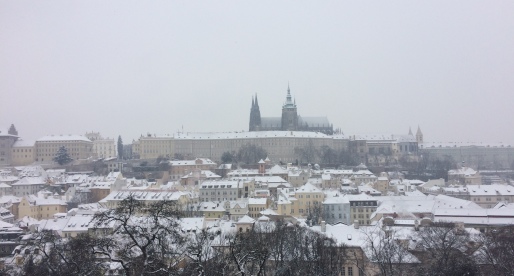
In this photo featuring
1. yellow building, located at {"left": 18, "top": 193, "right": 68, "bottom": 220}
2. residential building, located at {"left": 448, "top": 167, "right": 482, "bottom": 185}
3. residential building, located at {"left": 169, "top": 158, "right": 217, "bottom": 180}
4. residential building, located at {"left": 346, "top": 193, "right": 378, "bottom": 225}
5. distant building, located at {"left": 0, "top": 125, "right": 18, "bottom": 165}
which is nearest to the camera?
residential building, located at {"left": 346, "top": 193, "right": 378, "bottom": 225}

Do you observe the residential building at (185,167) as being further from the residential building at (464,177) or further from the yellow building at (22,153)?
the residential building at (464,177)

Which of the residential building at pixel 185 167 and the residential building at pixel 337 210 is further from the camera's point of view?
the residential building at pixel 185 167

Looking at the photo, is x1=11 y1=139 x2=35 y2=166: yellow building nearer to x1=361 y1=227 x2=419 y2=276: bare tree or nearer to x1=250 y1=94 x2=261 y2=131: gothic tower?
x1=250 y1=94 x2=261 y2=131: gothic tower

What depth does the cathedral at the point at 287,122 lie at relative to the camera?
113 m

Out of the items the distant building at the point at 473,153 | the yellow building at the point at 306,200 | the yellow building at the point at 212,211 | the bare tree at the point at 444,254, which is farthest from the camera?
the distant building at the point at 473,153

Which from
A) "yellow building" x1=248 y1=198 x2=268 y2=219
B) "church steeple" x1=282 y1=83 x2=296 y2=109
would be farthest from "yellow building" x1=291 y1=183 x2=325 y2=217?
"church steeple" x1=282 y1=83 x2=296 y2=109

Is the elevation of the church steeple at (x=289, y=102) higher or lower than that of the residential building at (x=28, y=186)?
higher

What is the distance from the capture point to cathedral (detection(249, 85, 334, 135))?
11331cm

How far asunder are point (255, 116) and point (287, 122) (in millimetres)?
6599

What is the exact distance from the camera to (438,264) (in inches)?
885

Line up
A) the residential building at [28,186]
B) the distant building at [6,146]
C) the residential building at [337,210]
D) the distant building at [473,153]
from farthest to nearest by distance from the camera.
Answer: the distant building at [473,153], the distant building at [6,146], the residential building at [28,186], the residential building at [337,210]

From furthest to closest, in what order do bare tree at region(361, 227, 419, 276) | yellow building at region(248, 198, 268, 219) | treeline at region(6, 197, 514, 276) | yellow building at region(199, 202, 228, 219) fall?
yellow building at region(248, 198, 268, 219) → yellow building at region(199, 202, 228, 219) → bare tree at region(361, 227, 419, 276) → treeline at region(6, 197, 514, 276)

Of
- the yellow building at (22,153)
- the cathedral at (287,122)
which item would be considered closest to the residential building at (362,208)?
the yellow building at (22,153)

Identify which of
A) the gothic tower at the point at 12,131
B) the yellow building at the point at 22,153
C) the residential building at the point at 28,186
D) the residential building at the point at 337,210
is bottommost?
the residential building at the point at 337,210
